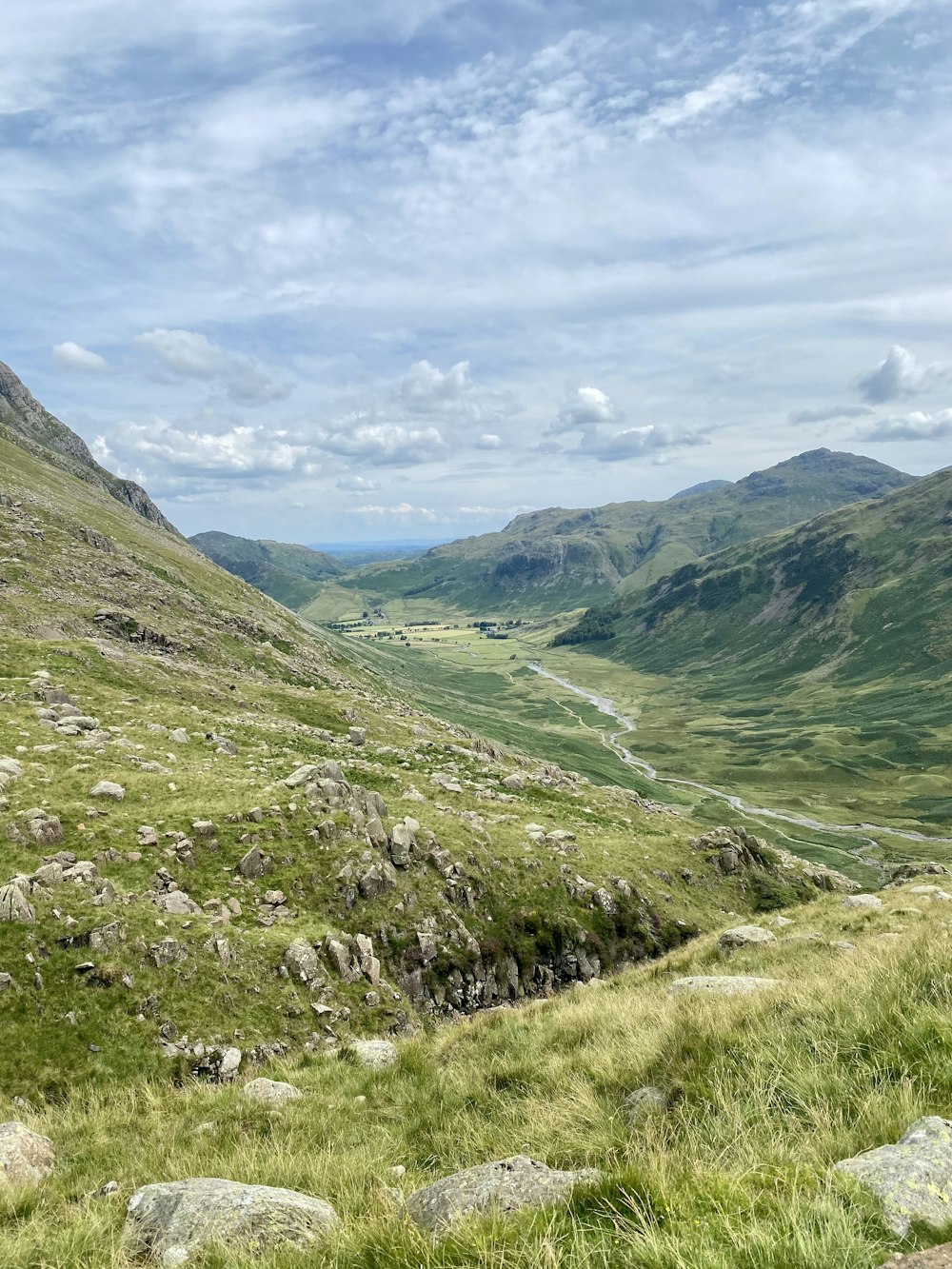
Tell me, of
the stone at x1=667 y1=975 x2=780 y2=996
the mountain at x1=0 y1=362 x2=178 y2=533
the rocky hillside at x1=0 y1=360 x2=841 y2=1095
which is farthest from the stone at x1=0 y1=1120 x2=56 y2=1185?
the mountain at x1=0 y1=362 x2=178 y2=533

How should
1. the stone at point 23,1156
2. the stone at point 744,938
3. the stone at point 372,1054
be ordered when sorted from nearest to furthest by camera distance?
1. the stone at point 23,1156
2. the stone at point 372,1054
3. the stone at point 744,938

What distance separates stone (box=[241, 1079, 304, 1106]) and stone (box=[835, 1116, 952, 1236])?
10298 millimetres

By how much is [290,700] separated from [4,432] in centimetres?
12873

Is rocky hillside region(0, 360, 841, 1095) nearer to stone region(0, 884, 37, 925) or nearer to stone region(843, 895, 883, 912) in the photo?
stone region(0, 884, 37, 925)

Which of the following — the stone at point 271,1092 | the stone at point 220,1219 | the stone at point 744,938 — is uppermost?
the stone at point 220,1219

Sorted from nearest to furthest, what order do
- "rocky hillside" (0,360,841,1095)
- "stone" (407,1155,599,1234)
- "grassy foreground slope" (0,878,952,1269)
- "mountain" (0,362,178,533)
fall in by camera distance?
1. "grassy foreground slope" (0,878,952,1269)
2. "stone" (407,1155,599,1234)
3. "rocky hillside" (0,360,841,1095)
4. "mountain" (0,362,178,533)

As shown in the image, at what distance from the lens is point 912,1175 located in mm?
5680

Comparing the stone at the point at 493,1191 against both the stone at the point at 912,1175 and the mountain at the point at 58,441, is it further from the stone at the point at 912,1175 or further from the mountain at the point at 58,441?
the mountain at the point at 58,441

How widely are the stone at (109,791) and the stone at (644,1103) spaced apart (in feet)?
86.5

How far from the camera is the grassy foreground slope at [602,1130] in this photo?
524cm

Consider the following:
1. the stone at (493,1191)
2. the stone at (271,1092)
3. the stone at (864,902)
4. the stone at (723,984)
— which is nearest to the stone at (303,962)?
the stone at (271,1092)

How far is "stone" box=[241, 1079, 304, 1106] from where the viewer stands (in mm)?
12273

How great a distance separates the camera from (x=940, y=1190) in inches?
217

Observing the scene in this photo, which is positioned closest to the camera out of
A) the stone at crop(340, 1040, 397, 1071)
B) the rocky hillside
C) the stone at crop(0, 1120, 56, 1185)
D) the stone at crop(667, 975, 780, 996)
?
the stone at crop(0, 1120, 56, 1185)
